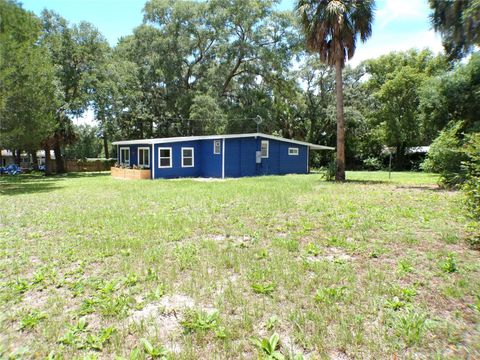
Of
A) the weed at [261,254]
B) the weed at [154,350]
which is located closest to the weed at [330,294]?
the weed at [261,254]

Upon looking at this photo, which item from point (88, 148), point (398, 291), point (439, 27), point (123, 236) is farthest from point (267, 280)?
point (88, 148)

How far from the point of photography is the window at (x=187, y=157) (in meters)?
21.2

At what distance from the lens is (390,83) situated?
31.9 m

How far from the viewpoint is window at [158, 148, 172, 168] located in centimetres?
2028

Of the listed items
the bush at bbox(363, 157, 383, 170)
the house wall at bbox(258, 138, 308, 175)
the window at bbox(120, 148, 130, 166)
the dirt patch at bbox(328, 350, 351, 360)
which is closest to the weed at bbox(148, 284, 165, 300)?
the dirt patch at bbox(328, 350, 351, 360)

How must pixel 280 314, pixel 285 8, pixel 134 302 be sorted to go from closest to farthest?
1. pixel 280 314
2. pixel 134 302
3. pixel 285 8

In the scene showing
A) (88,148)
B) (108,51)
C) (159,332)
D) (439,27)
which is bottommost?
(159,332)

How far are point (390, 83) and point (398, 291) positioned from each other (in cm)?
3271

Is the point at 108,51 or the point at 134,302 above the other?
the point at 108,51

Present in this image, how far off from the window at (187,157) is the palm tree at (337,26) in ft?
31.1

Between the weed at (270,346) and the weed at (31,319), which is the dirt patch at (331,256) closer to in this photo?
the weed at (270,346)

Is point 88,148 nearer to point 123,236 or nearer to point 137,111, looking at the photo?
point 137,111

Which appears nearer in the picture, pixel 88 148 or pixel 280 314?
pixel 280 314

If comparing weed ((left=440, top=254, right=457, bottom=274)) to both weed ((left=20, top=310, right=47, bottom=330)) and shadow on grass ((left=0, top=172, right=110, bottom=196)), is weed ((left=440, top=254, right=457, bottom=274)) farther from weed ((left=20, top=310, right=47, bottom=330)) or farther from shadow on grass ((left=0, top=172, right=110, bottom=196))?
shadow on grass ((left=0, top=172, right=110, bottom=196))
